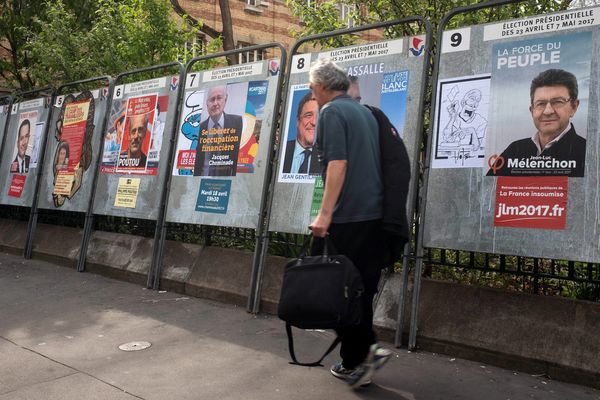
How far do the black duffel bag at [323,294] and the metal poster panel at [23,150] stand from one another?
7.62m

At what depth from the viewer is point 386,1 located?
8359 mm

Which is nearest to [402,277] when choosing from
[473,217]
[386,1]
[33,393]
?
[473,217]

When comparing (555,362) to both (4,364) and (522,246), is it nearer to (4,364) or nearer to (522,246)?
(522,246)

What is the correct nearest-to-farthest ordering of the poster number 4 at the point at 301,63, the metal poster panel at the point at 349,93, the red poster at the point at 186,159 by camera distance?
the metal poster panel at the point at 349,93 → the poster number 4 at the point at 301,63 → the red poster at the point at 186,159

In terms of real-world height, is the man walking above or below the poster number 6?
below

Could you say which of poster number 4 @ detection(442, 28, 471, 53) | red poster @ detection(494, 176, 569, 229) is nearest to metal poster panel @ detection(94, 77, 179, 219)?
poster number 4 @ detection(442, 28, 471, 53)

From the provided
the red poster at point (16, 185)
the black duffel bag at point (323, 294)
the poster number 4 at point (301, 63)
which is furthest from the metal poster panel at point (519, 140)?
the red poster at point (16, 185)

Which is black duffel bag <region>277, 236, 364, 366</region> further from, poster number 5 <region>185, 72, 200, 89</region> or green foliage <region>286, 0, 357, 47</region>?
green foliage <region>286, 0, 357, 47</region>

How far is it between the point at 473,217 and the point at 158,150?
175 inches

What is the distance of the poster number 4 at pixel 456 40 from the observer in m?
5.00

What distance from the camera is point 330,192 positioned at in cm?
389

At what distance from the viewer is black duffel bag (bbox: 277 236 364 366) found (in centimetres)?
368

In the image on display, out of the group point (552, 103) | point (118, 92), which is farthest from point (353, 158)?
point (118, 92)

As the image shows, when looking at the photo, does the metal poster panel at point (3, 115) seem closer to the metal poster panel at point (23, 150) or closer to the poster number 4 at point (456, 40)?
the metal poster panel at point (23, 150)
